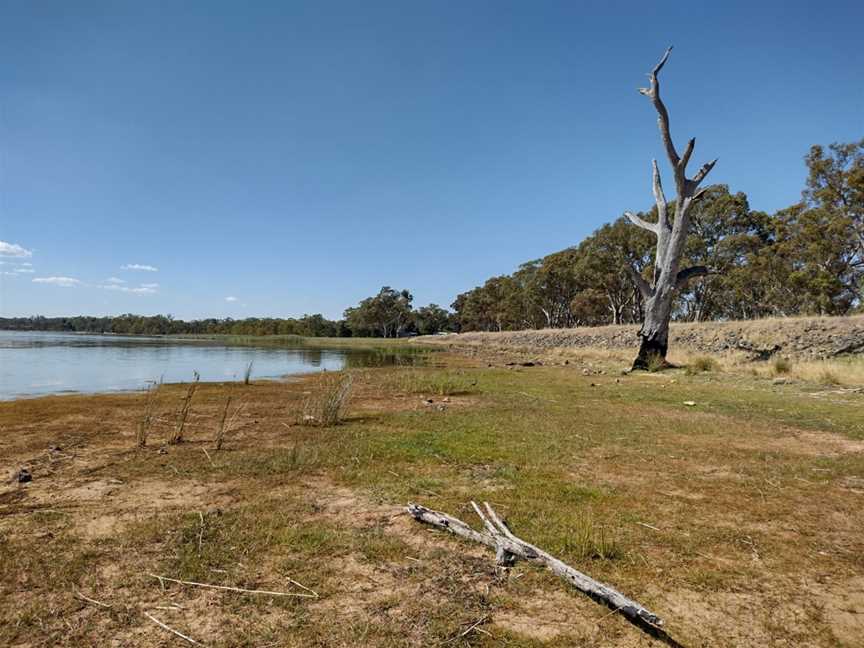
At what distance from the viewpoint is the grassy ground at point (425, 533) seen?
2379mm

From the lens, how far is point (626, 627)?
2334 mm

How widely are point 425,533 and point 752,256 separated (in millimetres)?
45702

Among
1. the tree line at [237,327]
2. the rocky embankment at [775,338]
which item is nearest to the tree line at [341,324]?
the tree line at [237,327]

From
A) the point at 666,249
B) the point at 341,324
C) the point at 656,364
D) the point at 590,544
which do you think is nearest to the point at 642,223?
the point at 666,249

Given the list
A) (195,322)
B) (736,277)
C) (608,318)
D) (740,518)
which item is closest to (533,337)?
(736,277)

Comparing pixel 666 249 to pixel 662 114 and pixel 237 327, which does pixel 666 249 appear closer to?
pixel 662 114

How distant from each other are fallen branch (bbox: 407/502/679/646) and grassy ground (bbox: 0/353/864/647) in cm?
7

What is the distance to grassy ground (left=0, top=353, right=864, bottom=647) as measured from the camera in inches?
93.7

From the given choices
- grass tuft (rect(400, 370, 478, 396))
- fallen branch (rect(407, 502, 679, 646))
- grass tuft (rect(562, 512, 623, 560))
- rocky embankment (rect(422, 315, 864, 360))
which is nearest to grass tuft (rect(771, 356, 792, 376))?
rocky embankment (rect(422, 315, 864, 360))

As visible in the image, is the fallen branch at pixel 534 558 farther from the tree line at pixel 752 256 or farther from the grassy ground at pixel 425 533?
the tree line at pixel 752 256

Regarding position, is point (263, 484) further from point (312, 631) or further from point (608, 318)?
point (608, 318)

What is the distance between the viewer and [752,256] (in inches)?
1564

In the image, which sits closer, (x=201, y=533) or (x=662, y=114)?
(x=201, y=533)

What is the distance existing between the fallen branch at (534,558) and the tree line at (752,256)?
1688cm
